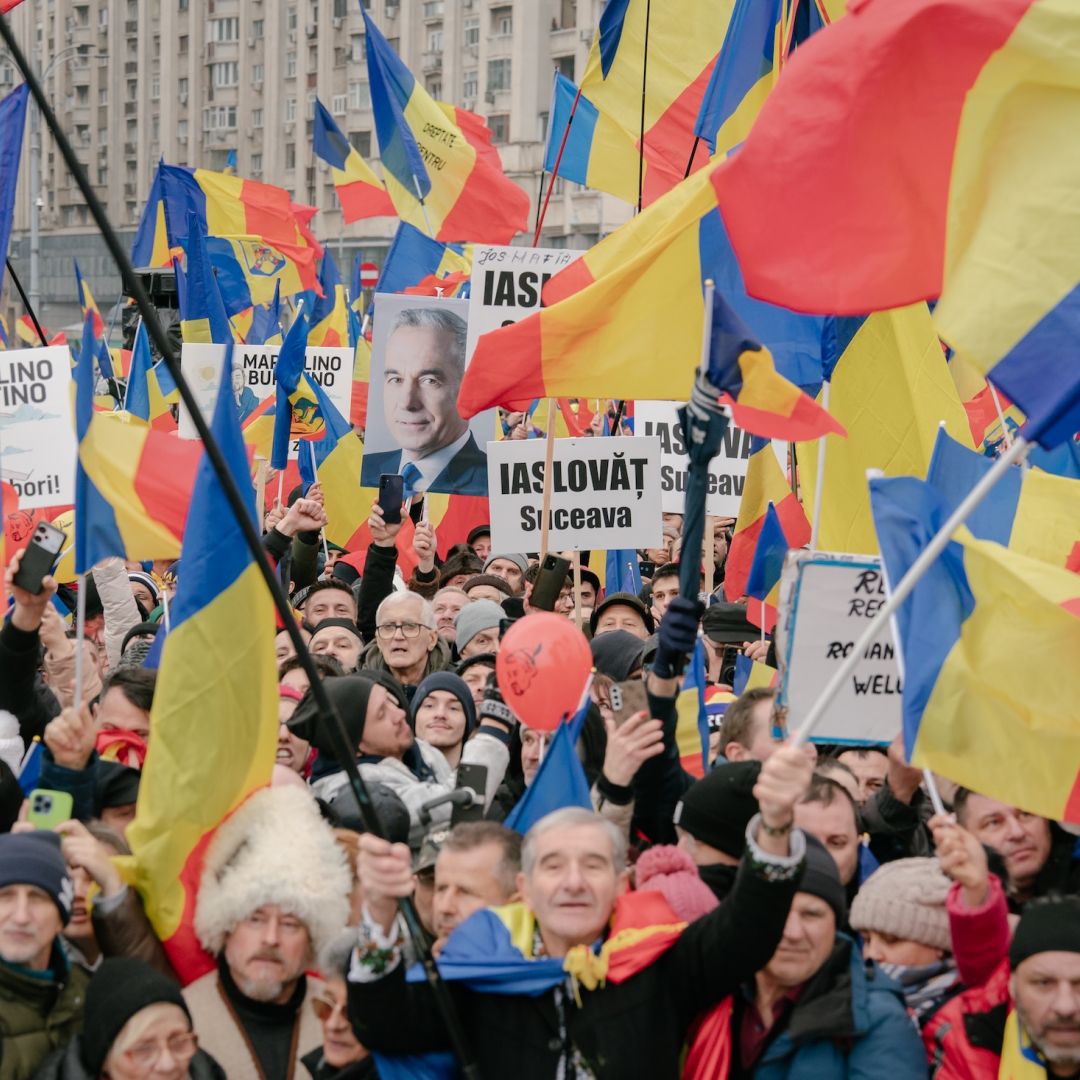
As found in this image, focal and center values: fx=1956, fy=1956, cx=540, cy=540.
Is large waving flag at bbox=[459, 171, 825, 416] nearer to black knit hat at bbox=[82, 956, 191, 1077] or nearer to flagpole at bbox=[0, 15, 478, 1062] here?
flagpole at bbox=[0, 15, 478, 1062]

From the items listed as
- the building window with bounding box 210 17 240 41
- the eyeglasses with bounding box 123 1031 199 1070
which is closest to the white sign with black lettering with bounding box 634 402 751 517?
the eyeglasses with bounding box 123 1031 199 1070

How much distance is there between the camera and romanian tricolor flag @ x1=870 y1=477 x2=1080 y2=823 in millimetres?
4348

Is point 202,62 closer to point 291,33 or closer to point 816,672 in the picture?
point 291,33

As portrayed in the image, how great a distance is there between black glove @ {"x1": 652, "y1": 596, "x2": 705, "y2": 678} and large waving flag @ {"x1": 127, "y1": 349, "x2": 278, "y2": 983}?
0.91 m

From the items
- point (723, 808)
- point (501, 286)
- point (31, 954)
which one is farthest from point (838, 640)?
point (501, 286)

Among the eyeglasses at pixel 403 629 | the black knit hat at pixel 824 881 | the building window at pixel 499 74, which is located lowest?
the building window at pixel 499 74

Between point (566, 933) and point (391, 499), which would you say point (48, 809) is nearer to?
point (566, 933)

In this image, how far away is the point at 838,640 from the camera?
16.5 ft

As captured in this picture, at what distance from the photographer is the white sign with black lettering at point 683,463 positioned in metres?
9.69

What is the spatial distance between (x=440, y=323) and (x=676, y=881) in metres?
6.24

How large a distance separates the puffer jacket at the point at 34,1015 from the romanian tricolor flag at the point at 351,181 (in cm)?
1301

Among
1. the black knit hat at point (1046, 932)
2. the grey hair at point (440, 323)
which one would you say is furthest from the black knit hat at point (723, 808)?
the grey hair at point (440, 323)

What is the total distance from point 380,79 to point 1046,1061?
10615mm

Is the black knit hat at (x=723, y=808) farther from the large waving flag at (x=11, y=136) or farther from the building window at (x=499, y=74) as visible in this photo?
the building window at (x=499, y=74)
